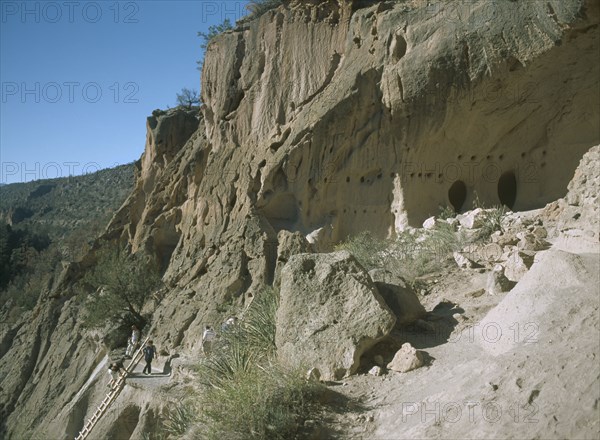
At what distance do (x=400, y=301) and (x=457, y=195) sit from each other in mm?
8031

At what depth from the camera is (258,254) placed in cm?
1234

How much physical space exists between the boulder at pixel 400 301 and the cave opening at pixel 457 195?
7477 millimetres

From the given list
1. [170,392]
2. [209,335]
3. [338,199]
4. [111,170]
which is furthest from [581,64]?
[111,170]

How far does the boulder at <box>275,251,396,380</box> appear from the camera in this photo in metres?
5.33

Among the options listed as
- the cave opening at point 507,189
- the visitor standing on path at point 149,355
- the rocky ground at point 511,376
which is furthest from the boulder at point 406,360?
the cave opening at point 507,189

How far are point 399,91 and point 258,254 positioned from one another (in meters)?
4.63

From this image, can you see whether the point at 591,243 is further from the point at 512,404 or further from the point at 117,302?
the point at 117,302

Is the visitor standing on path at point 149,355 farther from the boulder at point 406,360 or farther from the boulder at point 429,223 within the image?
the boulder at point 406,360

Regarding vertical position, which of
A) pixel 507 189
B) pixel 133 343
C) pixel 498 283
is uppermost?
pixel 507 189

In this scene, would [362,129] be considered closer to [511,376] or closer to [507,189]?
[507,189]

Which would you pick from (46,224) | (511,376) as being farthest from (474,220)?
(46,224)

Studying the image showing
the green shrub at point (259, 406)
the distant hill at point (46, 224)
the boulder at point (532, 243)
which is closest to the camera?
the green shrub at point (259, 406)

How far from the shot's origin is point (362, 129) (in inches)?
508

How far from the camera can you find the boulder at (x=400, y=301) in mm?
6066
